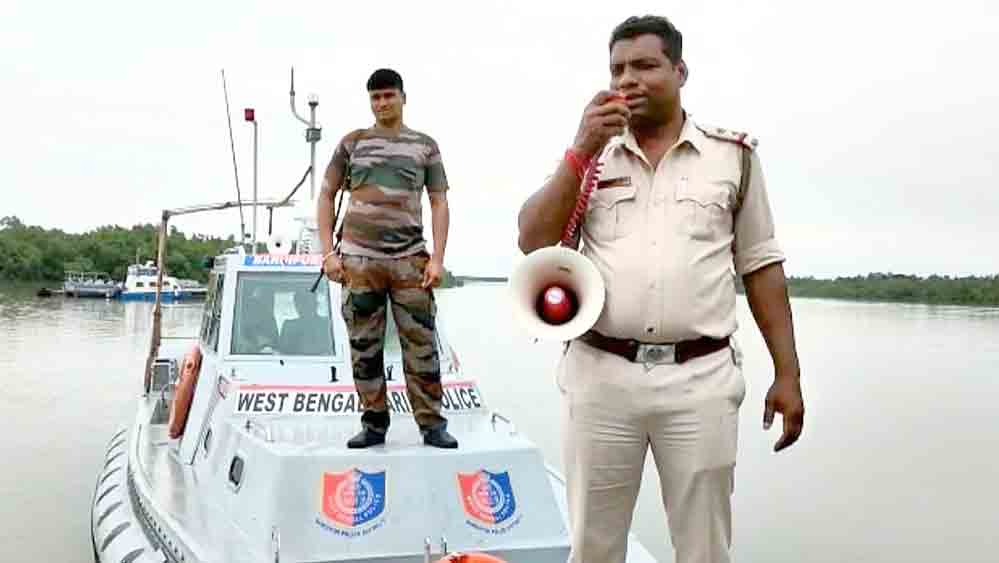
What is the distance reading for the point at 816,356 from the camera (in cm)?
2642

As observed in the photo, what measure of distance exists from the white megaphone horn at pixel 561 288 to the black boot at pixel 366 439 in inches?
87.2

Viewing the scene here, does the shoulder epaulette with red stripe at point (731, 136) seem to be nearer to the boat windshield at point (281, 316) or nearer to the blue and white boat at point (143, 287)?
the boat windshield at point (281, 316)

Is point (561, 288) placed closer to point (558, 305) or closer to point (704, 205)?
point (558, 305)

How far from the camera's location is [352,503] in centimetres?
418

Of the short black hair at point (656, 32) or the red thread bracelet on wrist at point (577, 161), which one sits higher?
the short black hair at point (656, 32)

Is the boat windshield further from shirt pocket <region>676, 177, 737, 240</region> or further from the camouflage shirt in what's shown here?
shirt pocket <region>676, 177, 737, 240</region>

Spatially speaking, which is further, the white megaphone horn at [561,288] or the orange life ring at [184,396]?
the orange life ring at [184,396]

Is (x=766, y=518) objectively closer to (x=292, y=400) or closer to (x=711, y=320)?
(x=292, y=400)

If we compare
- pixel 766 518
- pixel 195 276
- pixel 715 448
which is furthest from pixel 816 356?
pixel 195 276

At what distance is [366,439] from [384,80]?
153 cm

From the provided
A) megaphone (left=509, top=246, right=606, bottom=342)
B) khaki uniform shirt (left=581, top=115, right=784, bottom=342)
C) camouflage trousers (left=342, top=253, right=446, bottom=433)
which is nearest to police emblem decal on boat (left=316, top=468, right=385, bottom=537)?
camouflage trousers (left=342, top=253, right=446, bottom=433)

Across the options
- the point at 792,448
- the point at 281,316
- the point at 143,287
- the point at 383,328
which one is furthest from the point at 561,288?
the point at 143,287

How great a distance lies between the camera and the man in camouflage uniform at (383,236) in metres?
4.16

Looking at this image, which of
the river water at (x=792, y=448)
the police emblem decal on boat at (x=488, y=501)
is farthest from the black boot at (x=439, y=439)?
the river water at (x=792, y=448)
